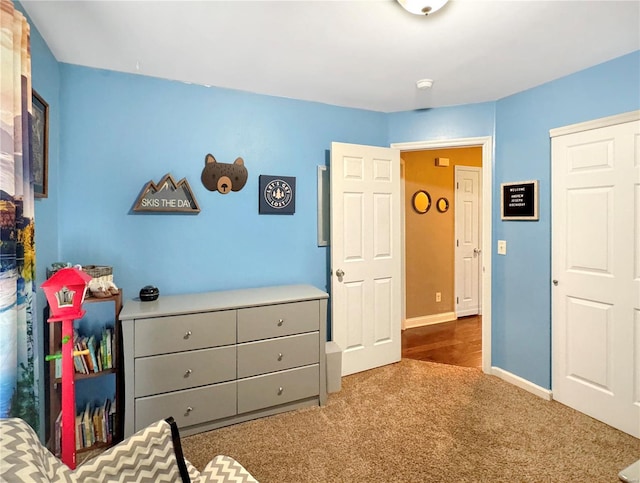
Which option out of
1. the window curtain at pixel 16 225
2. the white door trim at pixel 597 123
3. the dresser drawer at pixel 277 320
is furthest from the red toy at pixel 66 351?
the white door trim at pixel 597 123

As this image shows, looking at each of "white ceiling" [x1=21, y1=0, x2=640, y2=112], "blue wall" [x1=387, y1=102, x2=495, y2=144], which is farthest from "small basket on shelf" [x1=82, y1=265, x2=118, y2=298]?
"blue wall" [x1=387, y1=102, x2=495, y2=144]

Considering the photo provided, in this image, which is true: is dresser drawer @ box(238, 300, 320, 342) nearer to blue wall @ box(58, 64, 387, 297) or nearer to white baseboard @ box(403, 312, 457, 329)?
blue wall @ box(58, 64, 387, 297)

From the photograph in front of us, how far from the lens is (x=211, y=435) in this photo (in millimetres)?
2271

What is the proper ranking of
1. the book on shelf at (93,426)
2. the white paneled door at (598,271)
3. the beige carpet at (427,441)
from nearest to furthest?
1. the beige carpet at (427,441)
2. the book on shelf at (93,426)
3. the white paneled door at (598,271)

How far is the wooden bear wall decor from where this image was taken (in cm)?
275

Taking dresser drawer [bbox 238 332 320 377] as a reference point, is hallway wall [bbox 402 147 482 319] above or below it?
above

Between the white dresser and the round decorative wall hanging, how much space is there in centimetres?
238

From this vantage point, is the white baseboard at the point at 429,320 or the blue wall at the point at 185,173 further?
the white baseboard at the point at 429,320

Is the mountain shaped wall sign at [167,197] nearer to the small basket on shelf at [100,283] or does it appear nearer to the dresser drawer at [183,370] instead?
the small basket on shelf at [100,283]

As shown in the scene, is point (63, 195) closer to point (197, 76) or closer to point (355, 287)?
point (197, 76)

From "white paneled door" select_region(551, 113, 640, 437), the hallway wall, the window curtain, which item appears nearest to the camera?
the window curtain

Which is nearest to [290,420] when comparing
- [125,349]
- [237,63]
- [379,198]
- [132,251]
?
[125,349]

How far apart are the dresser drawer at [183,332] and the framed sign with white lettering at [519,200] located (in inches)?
91.7

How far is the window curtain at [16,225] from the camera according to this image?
4.36 ft
